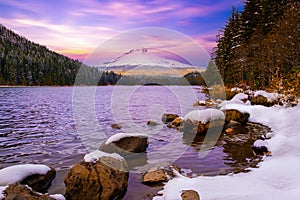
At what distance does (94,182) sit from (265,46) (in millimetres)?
27661

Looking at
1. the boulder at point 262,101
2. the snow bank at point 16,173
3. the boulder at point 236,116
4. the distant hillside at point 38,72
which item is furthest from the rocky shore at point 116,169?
the distant hillside at point 38,72

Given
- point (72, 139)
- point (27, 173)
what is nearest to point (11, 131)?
point (72, 139)

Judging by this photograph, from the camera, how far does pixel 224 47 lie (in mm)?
46750

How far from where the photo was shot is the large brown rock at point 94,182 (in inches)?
253

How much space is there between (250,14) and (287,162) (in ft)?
122

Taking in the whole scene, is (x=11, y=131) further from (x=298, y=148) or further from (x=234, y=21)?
(x=234, y=21)

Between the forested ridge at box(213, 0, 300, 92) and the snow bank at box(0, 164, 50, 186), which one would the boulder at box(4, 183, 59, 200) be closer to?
the snow bank at box(0, 164, 50, 186)

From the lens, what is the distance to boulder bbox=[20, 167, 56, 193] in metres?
6.75

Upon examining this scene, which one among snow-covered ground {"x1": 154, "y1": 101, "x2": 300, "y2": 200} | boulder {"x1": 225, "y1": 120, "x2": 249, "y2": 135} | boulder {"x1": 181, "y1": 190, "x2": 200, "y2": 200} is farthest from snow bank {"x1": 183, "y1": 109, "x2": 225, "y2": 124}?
boulder {"x1": 181, "y1": 190, "x2": 200, "y2": 200}

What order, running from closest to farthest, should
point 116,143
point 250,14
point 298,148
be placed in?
1. point 298,148
2. point 116,143
3. point 250,14

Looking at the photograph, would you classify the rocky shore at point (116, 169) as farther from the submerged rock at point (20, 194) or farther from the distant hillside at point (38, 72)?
the distant hillside at point (38, 72)

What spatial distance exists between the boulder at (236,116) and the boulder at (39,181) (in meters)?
12.2

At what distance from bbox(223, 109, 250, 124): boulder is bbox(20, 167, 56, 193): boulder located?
12165mm

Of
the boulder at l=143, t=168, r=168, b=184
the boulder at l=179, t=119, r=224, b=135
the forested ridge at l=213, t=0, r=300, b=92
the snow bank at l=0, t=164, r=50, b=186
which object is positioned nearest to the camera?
the snow bank at l=0, t=164, r=50, b=186
